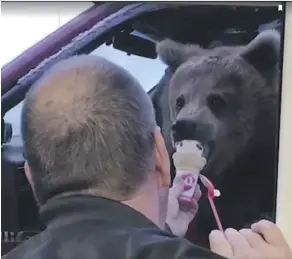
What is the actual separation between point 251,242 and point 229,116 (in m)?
0.36

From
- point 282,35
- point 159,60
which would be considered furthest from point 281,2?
point 159,60

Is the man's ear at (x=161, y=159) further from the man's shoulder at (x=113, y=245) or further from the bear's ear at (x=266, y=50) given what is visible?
the bear's ear at (x=266, y=50)

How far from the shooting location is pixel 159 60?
1629 mm

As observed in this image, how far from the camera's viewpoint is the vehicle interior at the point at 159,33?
163 centimetres

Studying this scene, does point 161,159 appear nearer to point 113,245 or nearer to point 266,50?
point 113,245

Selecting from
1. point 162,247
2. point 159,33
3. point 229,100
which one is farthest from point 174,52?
point 162,247

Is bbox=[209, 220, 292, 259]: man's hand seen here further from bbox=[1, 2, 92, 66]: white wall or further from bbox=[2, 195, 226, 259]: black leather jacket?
bbox=[1, 2, 92, 66]: white wall

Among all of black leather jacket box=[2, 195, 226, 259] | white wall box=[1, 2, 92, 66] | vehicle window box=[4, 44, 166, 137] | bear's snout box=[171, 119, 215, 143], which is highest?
white wall box=[1, 2, 92, 66]

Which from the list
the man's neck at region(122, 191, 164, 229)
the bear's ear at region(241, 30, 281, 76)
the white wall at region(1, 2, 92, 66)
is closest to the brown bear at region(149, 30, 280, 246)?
the bear's ear at region(241, 30, 281, 76)

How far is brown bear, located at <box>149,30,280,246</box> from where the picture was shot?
162cm

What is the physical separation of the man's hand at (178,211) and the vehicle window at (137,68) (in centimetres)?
29

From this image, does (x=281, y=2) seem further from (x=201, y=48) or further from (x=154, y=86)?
(x=154, y=86)

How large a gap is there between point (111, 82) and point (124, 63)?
0.21 ft

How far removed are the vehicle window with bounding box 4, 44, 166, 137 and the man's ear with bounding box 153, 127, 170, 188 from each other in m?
0.14
